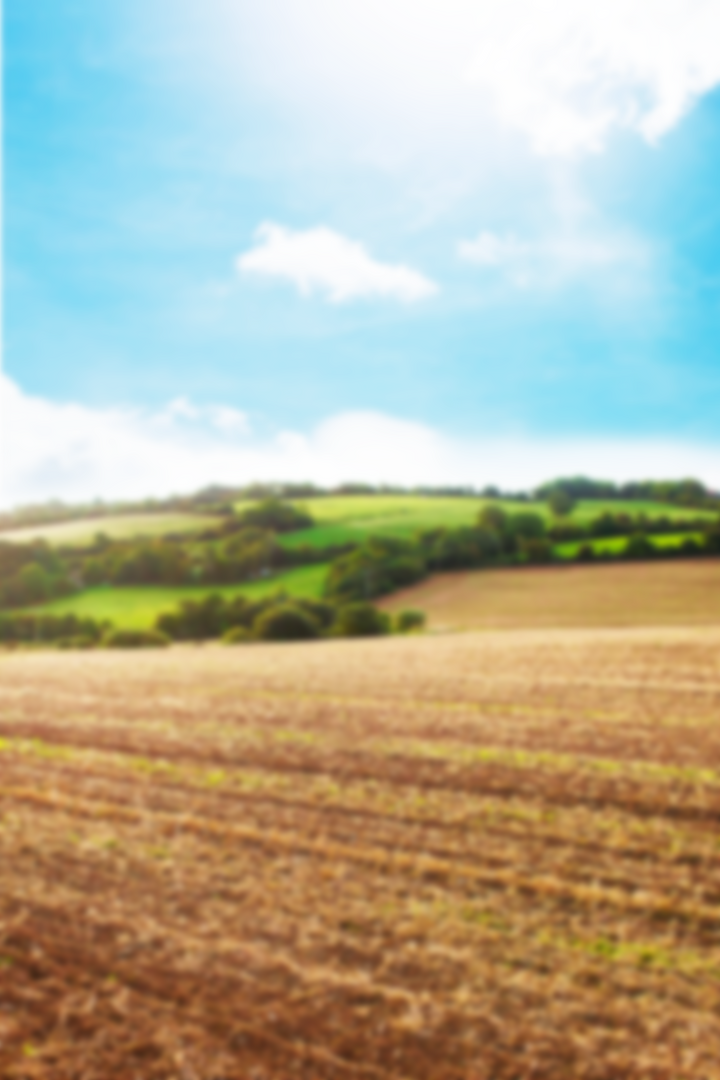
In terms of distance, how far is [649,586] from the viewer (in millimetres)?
53250

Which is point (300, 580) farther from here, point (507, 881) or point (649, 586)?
point (507, 881)

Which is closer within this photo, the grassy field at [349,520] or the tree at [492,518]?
the tree at [492,518]

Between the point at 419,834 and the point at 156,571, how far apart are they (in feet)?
247

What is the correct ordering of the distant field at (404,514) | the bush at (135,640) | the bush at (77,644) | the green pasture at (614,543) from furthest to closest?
the distant field at (404,514) → the green pasture at (614,543) → the bush at (77,644) → the bush at (135,640)

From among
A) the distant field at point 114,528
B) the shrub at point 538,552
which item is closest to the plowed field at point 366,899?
the shrub at point 538,552

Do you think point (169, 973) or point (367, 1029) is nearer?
point (367, 1029)

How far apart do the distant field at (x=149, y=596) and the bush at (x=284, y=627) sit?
62.0 ft

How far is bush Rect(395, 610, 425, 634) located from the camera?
5159cm

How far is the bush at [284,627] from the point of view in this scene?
4700 cm

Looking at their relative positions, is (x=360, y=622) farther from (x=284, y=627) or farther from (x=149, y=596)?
(x=149, y=596)

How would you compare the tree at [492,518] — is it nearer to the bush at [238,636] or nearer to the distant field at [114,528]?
the bush at [238,636]

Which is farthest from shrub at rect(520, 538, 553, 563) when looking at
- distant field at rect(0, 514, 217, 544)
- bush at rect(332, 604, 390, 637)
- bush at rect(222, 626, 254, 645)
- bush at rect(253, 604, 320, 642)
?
distant field at rect(0, 514, 217, 544)

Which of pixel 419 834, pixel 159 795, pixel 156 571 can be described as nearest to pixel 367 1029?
pixel 419 834

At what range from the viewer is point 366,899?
7.02 m
